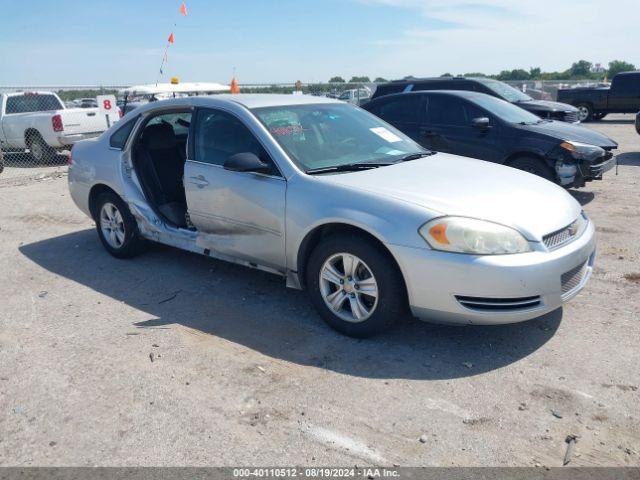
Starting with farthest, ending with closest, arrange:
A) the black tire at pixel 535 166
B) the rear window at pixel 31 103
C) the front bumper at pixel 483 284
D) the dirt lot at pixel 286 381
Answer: the rear window at pixel 31 103
the black tire at pixel 535 166
the front bumper at pixel 483 284
the dirt lot at pixel 286 381

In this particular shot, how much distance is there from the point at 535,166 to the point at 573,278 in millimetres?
4178

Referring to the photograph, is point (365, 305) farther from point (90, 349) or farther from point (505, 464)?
point (90, 349)

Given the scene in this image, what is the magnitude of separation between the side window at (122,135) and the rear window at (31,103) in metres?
9.79

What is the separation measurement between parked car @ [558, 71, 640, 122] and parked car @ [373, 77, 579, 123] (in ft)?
29.1

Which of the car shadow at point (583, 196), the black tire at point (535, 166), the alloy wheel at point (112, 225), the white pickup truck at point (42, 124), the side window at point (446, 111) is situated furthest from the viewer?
the white pickup truck at point (42, 124)

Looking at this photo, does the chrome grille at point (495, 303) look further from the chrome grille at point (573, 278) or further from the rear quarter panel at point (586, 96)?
the rear quarter panel at point (586, 96)

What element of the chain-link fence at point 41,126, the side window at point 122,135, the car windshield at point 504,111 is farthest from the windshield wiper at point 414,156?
the chain-link fence at point 41,126

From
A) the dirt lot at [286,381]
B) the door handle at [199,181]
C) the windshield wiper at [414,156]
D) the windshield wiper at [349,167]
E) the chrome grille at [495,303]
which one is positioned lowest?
the dirt lot at [286,381]

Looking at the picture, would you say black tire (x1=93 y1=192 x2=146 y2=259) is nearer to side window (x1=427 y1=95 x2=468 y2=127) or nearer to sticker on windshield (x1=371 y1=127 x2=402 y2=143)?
sticker on windshield (x1=371 y1=127 x2=402 y2=143)

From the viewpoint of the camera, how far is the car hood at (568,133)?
748 centimetres

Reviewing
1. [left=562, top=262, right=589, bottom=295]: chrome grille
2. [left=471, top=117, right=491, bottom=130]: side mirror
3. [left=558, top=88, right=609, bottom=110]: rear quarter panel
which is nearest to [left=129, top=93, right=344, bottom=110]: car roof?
[left=562, top=262, right=589, bottom=295]: chrome grille

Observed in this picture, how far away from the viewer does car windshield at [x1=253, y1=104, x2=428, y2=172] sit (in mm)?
4277

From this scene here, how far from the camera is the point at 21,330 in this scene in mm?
4273

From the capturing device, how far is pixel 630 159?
1151 cm
